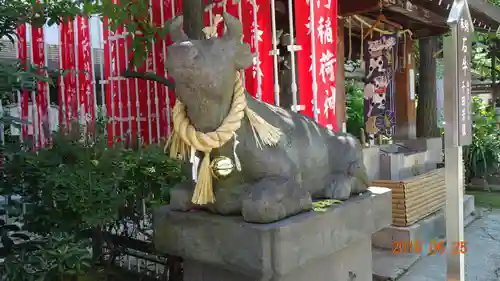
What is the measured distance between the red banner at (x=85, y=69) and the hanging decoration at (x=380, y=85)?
386cm

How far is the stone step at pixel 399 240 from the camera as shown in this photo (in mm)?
3990

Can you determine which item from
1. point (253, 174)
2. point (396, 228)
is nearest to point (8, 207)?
point (253, 174)

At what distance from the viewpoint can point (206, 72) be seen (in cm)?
149

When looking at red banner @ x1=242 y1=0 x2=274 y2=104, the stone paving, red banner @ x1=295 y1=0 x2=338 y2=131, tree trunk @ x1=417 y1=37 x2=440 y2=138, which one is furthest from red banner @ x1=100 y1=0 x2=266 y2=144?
tree trunk @ x1=417 y1=37 x2=440 y2=138

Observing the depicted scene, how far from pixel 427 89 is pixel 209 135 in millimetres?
6655

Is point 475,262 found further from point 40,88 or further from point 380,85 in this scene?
point 40,88

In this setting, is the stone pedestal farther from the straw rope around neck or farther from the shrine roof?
the shrine roof

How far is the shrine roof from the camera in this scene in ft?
16.1

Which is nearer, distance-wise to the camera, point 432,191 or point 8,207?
point 8,207

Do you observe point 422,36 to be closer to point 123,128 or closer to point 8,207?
point 123,128

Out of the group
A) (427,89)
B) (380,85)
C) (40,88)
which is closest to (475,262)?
(380,85)

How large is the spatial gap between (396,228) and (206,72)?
374 centimetres

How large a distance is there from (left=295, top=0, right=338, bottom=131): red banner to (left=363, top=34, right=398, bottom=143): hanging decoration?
3.33 metres

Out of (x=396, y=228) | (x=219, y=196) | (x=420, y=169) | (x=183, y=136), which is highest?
(x=183, y=136)
